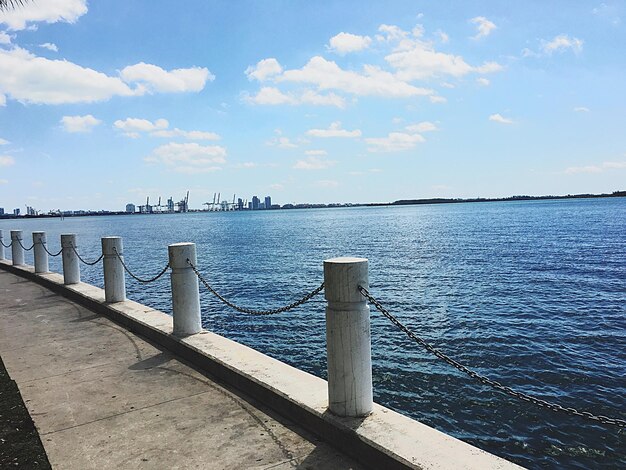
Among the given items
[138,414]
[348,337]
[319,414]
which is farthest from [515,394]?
[138,414]

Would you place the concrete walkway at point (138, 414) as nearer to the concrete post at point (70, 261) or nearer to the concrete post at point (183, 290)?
the concrete post at point (183, 290)

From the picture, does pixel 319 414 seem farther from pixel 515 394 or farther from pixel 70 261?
pixel 70 261

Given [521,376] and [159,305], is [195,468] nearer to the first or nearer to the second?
[521,376]

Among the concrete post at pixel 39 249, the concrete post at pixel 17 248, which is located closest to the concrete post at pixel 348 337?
the concrete post at pixel 39 249

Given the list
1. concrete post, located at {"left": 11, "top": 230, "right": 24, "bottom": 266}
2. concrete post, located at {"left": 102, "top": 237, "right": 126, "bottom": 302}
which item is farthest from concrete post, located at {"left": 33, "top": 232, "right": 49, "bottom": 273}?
concrete post, located at {"left": 102, "top": 237, "right": 126, "bottom": 302}

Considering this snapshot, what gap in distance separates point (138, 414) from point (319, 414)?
171cm

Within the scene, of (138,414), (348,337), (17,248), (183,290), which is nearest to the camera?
(348,337)

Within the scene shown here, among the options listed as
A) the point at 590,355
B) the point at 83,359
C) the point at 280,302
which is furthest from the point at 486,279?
the point at 83,359

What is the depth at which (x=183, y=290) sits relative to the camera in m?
6.34

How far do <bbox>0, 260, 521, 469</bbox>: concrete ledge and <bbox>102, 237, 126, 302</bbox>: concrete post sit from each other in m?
1.75

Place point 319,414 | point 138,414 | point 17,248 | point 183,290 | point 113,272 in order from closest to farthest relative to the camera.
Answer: point 319,414 → point 138,414 → point 183,290 → point 113,272 → point 17,248

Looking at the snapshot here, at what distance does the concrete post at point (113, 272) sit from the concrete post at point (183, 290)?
2704 mm

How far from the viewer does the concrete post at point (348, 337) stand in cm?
375

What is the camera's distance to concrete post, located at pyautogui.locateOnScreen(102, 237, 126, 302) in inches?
338
